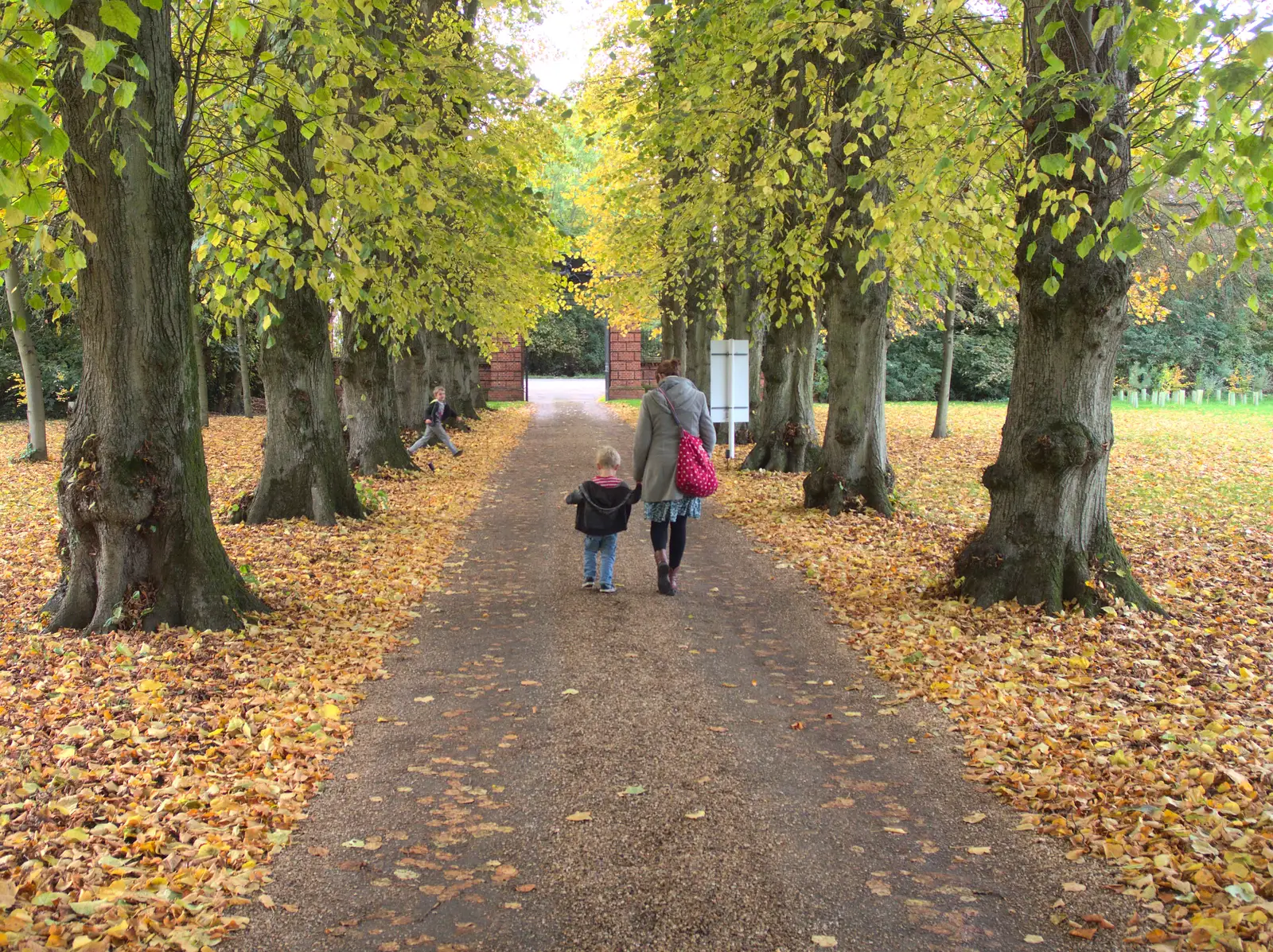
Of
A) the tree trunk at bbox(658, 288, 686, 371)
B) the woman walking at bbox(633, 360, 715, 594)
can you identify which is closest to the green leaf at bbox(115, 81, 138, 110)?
the woman walking at bbox(633, 360, 715, 594)

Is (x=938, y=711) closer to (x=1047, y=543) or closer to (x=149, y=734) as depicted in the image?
(x=1047, y=543)

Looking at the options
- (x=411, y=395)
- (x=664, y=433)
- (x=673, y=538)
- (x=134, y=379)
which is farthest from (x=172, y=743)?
(x=411, y=395)

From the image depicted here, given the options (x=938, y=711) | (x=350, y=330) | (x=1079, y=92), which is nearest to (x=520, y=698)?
(x=938, y=711)

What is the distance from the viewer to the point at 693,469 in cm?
804

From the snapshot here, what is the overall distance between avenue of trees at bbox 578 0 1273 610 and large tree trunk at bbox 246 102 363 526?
4996 mm

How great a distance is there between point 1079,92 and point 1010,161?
8.99 ft

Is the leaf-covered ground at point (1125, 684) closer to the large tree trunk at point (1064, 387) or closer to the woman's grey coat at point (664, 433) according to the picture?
the large tree trunk at point (1064, 387)

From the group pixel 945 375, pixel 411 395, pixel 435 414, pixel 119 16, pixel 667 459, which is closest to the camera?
pixel 119 16

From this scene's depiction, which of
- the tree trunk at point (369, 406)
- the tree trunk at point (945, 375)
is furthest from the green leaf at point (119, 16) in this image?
the tree trunk at point (945, 375)

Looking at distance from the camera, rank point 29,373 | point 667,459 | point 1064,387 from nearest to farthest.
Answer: point 1064,387 < point 667,459 < point 29,373

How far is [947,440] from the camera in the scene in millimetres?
24312

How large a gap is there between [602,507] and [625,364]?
3735cm

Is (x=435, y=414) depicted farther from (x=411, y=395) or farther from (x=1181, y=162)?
(x=1181, y=162)

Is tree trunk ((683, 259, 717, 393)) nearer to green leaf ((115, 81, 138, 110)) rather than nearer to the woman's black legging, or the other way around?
the woman's black legging
